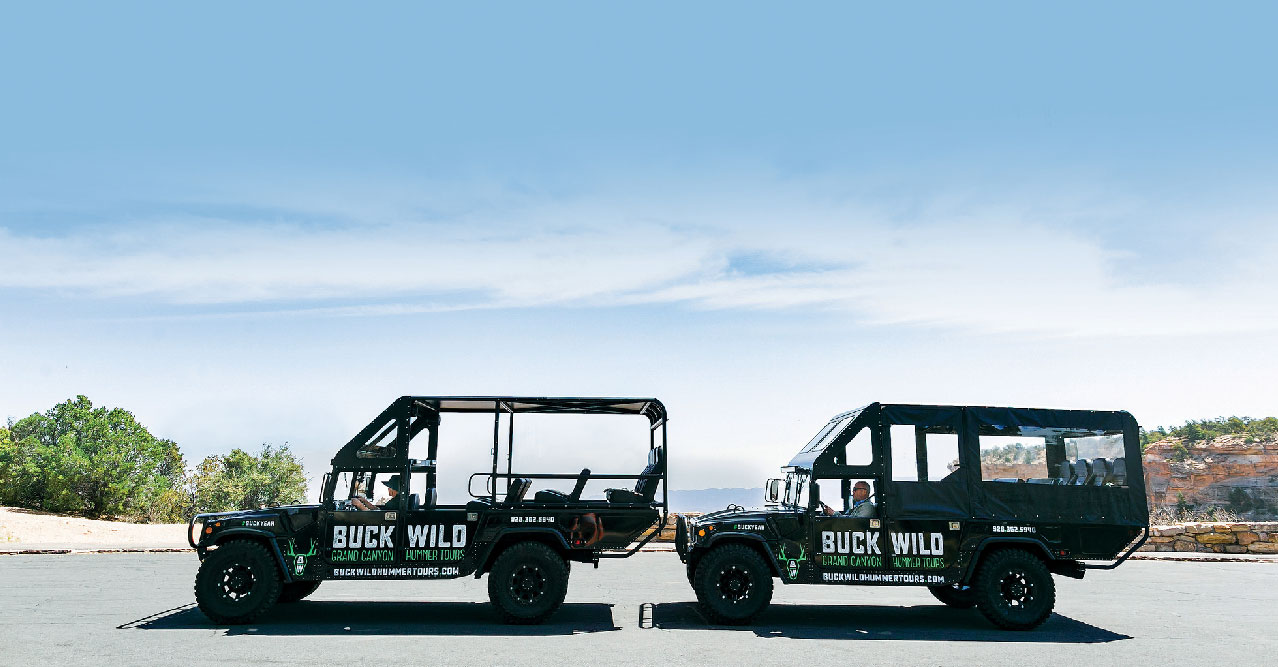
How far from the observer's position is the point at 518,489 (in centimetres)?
1118

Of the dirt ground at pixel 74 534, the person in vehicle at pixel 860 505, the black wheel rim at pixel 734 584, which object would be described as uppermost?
the person in vehicle at pixel 860 505

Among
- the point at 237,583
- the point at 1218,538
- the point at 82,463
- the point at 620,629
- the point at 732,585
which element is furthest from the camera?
the point at 82,463

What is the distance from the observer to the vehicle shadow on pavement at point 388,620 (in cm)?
997

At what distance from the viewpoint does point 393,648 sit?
8891mm

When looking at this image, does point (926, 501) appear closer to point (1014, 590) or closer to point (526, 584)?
point (1014, 590)

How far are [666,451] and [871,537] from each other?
2.84 meters

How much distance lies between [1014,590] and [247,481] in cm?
5529

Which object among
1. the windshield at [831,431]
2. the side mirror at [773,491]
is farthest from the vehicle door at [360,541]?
the windshield at [831,431]

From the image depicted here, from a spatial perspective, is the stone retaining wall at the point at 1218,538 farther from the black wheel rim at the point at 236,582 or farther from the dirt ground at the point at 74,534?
the dirt ground at the point at 74,534

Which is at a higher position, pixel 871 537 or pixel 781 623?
pixel 871 537

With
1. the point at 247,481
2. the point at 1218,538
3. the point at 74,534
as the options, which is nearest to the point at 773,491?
the point at 1218,538

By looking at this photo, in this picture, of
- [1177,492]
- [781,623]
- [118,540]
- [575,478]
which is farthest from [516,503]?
[1177,492]

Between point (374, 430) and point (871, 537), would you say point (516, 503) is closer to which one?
point (374, 430)

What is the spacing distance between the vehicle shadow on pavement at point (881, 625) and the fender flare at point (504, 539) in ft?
5.22
